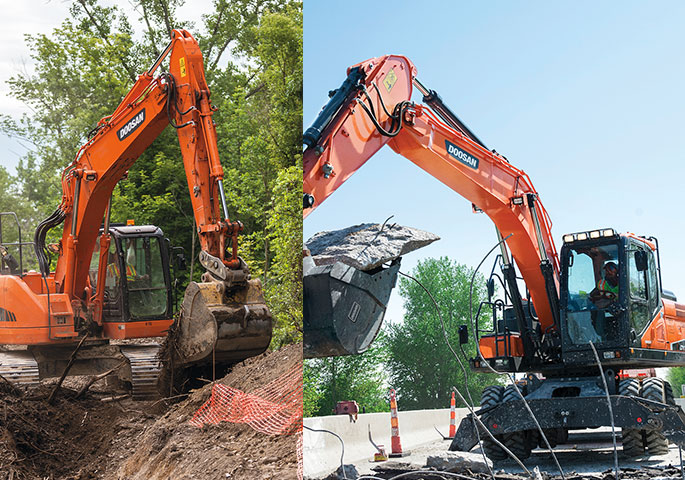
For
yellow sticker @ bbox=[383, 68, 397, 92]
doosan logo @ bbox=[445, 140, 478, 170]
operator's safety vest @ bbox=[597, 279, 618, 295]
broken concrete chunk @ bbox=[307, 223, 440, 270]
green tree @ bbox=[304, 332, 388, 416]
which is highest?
yellow sticker @ bbox=[383, 68, 397, 92]

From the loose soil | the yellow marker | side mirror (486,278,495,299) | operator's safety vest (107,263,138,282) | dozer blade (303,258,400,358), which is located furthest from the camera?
operator's safety vest (107,263,138,282)

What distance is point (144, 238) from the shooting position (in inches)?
275

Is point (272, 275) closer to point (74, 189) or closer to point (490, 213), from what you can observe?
point (490, 213)

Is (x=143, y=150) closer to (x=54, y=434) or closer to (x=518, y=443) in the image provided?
(x=54, y=434)

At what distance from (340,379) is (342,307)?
178 centimetres

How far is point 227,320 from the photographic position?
557 centimetres

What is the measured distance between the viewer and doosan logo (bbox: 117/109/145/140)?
6430mm

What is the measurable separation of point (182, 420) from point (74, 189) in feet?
9.09

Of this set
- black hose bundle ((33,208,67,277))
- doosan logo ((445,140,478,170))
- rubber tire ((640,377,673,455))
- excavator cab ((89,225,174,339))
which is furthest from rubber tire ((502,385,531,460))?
black hose bundle ((33,208,67,277))

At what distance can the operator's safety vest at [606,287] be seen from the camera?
5359 mm

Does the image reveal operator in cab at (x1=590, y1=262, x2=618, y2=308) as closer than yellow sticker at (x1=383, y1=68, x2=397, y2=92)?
No

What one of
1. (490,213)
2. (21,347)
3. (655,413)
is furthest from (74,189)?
(655,413)

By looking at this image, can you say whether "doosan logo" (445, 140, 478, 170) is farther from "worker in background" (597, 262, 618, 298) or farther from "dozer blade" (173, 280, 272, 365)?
"dozer blade" (173, 280, 272, 365)

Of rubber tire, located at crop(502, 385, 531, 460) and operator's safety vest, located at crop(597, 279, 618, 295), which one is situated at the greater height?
operator's safety vest, located at crop(597, 279, 618, 295)
